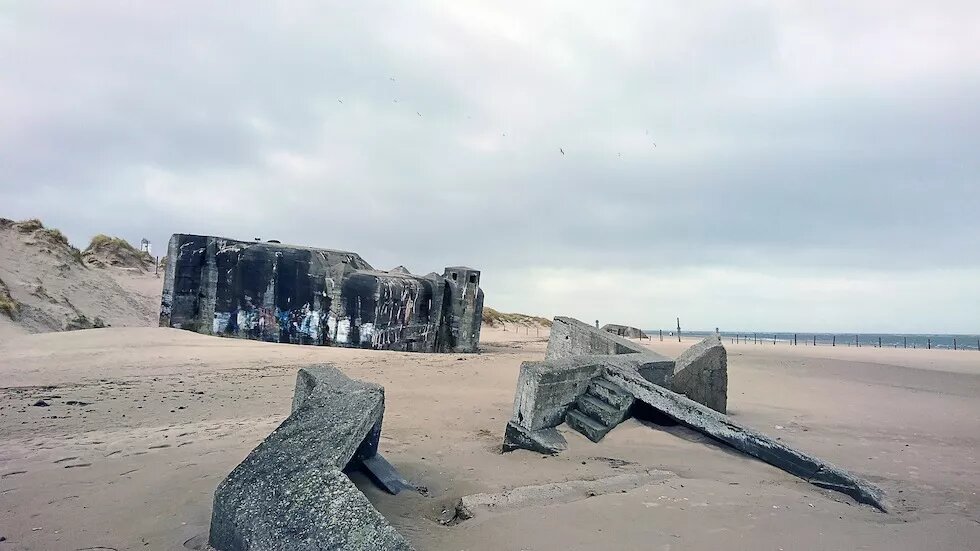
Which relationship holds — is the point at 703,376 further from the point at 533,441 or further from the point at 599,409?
the point at 533,441

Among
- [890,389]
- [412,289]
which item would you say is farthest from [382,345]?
[890,389]

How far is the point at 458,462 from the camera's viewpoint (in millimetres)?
4949

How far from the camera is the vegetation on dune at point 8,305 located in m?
14.2

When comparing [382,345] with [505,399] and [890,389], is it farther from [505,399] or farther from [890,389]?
[890,389]

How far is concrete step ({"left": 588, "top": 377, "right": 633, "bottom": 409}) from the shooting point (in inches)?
241

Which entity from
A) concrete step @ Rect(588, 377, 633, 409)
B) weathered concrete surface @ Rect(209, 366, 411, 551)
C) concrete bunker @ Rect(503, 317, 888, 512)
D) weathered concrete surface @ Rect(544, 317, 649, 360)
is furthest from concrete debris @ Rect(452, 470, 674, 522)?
weathered concrete surface @ Rect(544, 317, 649, 360)

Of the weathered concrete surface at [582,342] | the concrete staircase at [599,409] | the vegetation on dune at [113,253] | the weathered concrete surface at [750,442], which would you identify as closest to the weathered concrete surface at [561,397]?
the concrete staircase at [599,409]

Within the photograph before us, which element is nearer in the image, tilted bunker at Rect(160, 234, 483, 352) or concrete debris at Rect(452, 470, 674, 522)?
concrete debris at Rect(452, 470, 674, 522)

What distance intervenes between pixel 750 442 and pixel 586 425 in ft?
5.02

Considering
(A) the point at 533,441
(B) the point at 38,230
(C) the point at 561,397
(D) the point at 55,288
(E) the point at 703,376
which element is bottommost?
(A) the point at 533,441

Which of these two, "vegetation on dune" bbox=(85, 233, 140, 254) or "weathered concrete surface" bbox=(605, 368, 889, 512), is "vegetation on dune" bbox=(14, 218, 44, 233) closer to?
"vegetation on dune" bbox=(85, 233, 140, 254)

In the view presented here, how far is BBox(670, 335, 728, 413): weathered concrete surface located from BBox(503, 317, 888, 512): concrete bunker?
2 centimetres

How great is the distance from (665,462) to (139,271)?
33.8 m

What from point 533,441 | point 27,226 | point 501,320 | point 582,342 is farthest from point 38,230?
point 501,320
